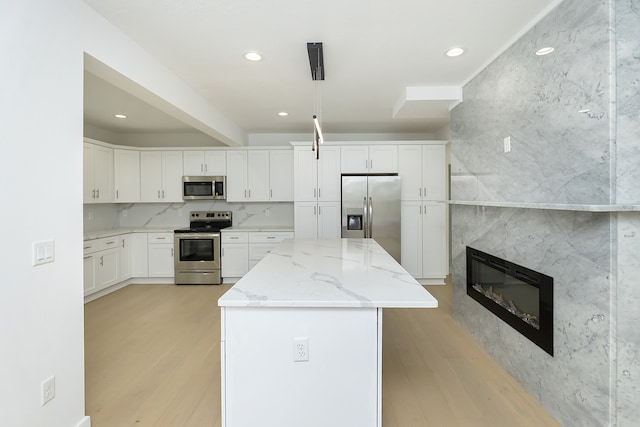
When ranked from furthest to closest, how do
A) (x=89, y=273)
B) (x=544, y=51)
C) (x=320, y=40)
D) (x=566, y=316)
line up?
(x=89, y=273) → (x=320, y=40) → (x=544, y=51) → (x=566, y=316)

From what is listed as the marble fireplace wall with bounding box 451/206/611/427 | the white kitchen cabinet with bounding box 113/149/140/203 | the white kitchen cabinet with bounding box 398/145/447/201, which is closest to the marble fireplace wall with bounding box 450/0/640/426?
the marble fireplace wall with bounding box 451/206/611/427

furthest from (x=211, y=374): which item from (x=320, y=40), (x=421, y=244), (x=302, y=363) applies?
(x=421, y=244)

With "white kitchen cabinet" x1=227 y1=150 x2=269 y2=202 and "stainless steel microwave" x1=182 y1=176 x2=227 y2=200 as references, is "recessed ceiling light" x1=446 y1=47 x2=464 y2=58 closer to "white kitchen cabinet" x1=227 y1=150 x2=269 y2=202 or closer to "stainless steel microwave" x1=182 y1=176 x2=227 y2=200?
"white kitchen cabinet" x1=227 y1=150 x2=269 y2=202

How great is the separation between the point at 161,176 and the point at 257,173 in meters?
1.55

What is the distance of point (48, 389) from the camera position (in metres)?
1.51

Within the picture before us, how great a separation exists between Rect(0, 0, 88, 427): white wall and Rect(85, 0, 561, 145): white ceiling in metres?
0.53

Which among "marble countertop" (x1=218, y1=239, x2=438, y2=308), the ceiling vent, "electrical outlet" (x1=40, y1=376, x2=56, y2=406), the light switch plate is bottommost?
"electrical outlet" (x1=40, y1=376, x2=56, y2=406)

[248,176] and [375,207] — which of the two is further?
[248,176]

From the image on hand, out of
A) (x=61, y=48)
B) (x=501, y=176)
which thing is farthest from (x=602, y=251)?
(x=61, y=48)

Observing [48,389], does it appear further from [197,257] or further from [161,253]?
[161,253]

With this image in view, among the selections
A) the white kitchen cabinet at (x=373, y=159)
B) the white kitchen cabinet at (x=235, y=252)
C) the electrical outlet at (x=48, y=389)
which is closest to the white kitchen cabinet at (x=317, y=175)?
the white kitchen cabinet at (x=373, y=159)

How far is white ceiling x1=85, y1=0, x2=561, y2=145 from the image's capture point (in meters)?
1.90

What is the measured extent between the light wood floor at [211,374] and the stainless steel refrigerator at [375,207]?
123cm

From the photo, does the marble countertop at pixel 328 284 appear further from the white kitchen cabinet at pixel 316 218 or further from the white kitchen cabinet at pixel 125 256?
the white kitchen cabinet at pixel 125 256
